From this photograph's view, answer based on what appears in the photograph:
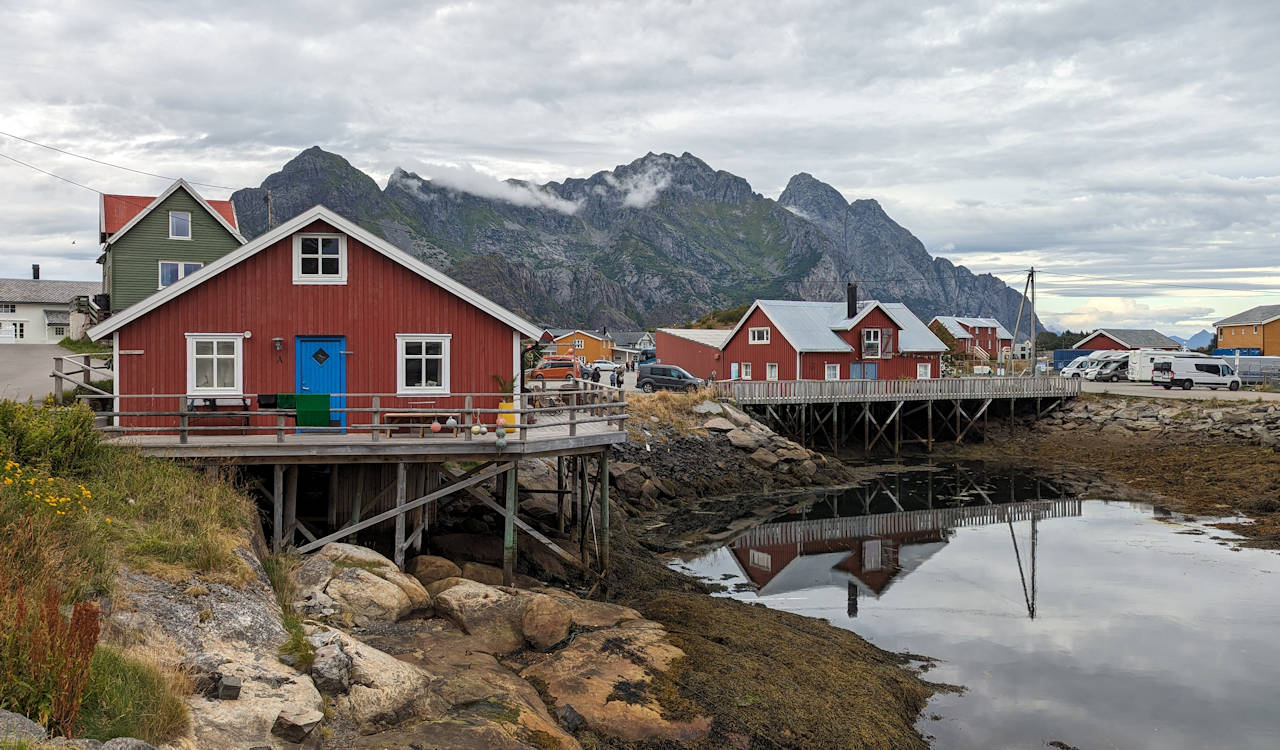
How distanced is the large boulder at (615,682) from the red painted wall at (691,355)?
42556mm

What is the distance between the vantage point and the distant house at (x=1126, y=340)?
301 ft

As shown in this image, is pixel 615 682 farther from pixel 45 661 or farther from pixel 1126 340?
pixel 1126 340

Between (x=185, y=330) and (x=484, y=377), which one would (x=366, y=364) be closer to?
(x=484, y=377)

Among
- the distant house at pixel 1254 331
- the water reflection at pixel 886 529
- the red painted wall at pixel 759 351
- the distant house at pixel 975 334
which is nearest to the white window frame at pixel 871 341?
the red painted wall at pixel 759 351

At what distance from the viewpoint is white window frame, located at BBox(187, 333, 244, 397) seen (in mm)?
19578

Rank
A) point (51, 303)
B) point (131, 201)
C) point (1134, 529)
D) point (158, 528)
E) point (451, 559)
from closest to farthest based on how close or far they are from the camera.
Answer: point (158, 528) < point (451, 559) < point (1134, 529) < point (131, 201) < point (51, 303)

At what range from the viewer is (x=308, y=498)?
2048 cm

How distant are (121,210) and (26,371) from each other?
8.11m

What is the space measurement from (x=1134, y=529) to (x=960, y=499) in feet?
23.9

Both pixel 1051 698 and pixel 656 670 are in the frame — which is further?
pixel 1051 698

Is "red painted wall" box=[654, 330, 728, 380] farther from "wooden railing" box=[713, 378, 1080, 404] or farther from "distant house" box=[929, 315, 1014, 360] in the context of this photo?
"distant house" box=[929, 315, 1014, 360]

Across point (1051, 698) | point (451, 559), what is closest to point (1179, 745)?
point (1051, 698)

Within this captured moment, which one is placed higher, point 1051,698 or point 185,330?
point 185,330

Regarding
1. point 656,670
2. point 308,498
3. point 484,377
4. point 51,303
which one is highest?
point 51,303
